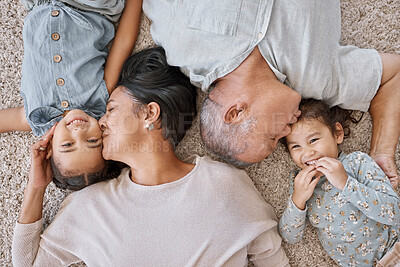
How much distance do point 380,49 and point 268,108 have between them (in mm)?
542

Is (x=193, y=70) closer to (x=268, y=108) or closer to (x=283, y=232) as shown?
(x=268, y=108)

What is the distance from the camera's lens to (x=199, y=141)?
4.33 ft

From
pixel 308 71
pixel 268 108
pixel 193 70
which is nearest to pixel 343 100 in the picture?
pixel 308 71

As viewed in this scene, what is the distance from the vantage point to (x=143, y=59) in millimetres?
1231

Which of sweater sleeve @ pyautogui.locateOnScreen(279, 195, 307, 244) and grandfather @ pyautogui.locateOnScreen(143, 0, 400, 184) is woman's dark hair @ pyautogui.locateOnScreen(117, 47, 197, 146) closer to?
grandfather @ pyautogui.locateOnScreen(143, 0, 400, 184)

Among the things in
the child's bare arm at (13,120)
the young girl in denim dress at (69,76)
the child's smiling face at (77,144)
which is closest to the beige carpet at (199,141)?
the child's bare arm at (13,120)

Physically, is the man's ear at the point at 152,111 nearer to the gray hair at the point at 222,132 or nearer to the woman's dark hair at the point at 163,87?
the woman's dark hair at the point at 163,87

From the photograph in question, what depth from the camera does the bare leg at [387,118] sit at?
1.17 meters

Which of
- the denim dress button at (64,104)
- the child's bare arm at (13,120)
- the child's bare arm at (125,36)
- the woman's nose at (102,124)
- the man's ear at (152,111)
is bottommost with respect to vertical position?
the child's bare arm at (13,120)

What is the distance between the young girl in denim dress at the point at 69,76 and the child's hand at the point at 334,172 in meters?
0.72

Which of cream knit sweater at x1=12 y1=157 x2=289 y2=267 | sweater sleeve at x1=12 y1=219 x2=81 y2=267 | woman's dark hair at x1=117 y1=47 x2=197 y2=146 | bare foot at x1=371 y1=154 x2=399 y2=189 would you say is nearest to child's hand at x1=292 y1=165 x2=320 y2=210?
cream knit sweater at x1=12 y1=157 x2=289 y2=267

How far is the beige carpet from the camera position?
128cm

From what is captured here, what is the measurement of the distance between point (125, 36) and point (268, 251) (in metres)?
0.91

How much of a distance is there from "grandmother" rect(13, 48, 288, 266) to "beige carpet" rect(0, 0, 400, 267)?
0.08 meters
